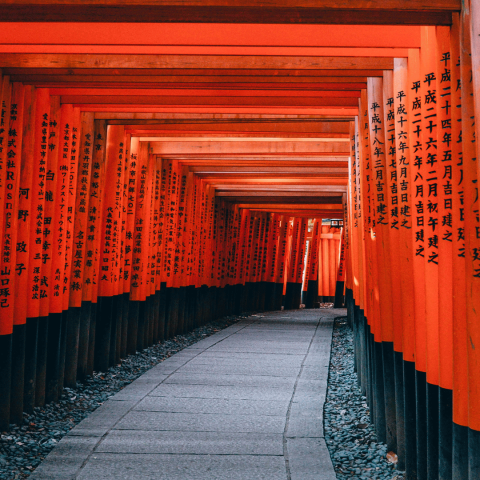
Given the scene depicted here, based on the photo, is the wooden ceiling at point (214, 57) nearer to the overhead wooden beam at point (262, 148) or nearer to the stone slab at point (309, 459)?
the overhead wooden beam at point (262, 148)

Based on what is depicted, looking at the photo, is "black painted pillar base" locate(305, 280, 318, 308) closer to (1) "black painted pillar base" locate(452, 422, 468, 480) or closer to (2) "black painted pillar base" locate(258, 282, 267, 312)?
(2) "black painted pillar base" locate(258, 282, 267, 312)

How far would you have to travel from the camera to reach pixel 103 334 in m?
7.94

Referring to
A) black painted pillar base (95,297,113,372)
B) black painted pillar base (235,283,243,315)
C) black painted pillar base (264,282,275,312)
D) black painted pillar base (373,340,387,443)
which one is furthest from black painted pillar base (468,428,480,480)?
black painted pillar base (264,282,275,312)

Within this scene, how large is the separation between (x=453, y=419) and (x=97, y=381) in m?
5.10

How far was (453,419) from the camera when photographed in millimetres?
3061

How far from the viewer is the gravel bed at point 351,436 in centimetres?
425

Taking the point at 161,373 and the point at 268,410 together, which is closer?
the point at 268,410

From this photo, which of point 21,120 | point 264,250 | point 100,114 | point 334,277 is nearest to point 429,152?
point 21,120

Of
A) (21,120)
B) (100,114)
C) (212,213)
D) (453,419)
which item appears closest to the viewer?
(453,419)

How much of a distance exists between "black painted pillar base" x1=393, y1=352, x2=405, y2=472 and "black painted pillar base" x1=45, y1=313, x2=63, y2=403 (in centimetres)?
344

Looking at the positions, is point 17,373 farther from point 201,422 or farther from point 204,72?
point 204,72

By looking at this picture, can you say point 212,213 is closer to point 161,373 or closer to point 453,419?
point 161,373

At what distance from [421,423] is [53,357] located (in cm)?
387

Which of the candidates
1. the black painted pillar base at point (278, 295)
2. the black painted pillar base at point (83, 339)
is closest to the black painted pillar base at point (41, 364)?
the black painted pillar base at point (83, 339)
